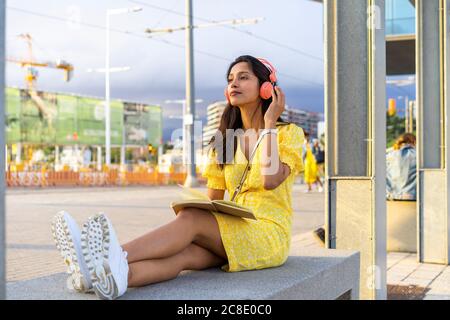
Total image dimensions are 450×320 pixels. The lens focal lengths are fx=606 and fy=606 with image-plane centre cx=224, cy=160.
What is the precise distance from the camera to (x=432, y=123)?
21.6 ft

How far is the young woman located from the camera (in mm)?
2410

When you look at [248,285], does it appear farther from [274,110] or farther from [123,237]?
[123,237]

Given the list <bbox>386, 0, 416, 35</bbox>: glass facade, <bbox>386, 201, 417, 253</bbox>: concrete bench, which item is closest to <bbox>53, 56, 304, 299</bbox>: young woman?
<bbox>386, 201, 417, 253</bbox>: concrete bench

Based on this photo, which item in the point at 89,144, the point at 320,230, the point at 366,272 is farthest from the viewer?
the point at 89,144

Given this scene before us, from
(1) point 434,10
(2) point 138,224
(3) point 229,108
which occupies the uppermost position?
(1) point 434,10

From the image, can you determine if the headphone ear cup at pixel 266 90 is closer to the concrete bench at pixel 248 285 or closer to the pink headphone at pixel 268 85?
the pink headphone at pixel 268 85

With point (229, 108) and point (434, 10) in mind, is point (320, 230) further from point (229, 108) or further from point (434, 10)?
point (434, 10)

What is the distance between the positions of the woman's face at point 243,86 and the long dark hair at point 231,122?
3 centimetres

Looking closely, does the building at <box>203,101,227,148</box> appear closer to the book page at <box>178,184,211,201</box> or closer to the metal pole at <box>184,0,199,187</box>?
the book page at <box>178,184,211,201</box>

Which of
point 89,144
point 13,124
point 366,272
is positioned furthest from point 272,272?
point 89,144

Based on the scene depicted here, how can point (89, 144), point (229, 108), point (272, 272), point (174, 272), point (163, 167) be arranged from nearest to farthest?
point (174, 272), point (272, 272), point (229, 108), point (163, 167), point (89, 144)

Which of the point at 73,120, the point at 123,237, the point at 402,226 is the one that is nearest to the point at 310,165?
the point at 123,237

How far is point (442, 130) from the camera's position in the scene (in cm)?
651
